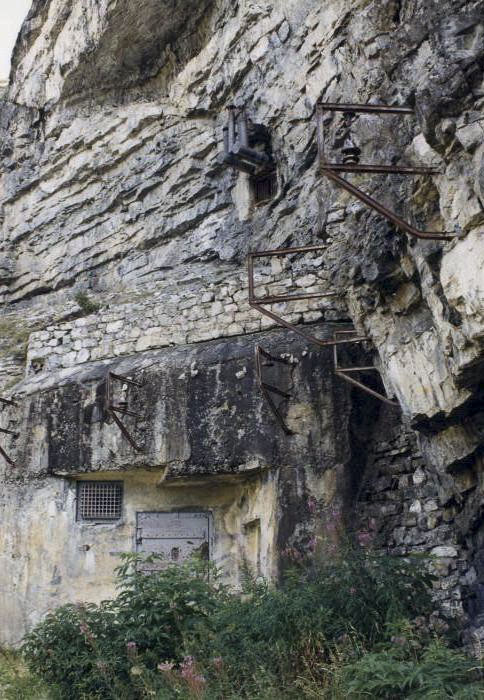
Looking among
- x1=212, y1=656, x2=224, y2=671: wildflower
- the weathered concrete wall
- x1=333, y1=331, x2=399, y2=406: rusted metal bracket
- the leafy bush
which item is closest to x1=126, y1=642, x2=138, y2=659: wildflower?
the leafy bush

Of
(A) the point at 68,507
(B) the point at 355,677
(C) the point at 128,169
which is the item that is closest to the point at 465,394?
(B) the point at 355,677

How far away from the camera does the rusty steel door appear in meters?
12.3

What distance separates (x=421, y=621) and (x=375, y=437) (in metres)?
3.83

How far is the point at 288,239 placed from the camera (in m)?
14.2

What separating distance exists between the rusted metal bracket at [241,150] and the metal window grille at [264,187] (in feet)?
0.45

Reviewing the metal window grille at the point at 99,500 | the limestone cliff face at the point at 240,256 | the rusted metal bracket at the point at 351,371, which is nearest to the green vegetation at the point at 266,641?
the limestone cliff face at the point at 240,256

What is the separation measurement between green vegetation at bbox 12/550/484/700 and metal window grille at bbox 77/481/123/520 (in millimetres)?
3168

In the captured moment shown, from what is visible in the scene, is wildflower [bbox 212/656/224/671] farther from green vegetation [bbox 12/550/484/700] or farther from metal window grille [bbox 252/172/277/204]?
metal window grille [bbox 252/172/277/204]

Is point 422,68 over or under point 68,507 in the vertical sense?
over

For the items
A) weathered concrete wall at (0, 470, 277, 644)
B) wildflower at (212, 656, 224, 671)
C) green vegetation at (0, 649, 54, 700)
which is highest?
weathered concrete wall at (0, 470, 277, 644)

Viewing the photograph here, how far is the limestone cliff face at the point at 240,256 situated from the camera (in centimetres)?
804

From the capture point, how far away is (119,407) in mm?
11922

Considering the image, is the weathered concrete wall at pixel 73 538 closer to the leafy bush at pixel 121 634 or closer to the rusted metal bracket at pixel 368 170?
the leafy bush at pixel 121 634

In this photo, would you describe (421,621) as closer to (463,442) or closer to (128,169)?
(463,442)
